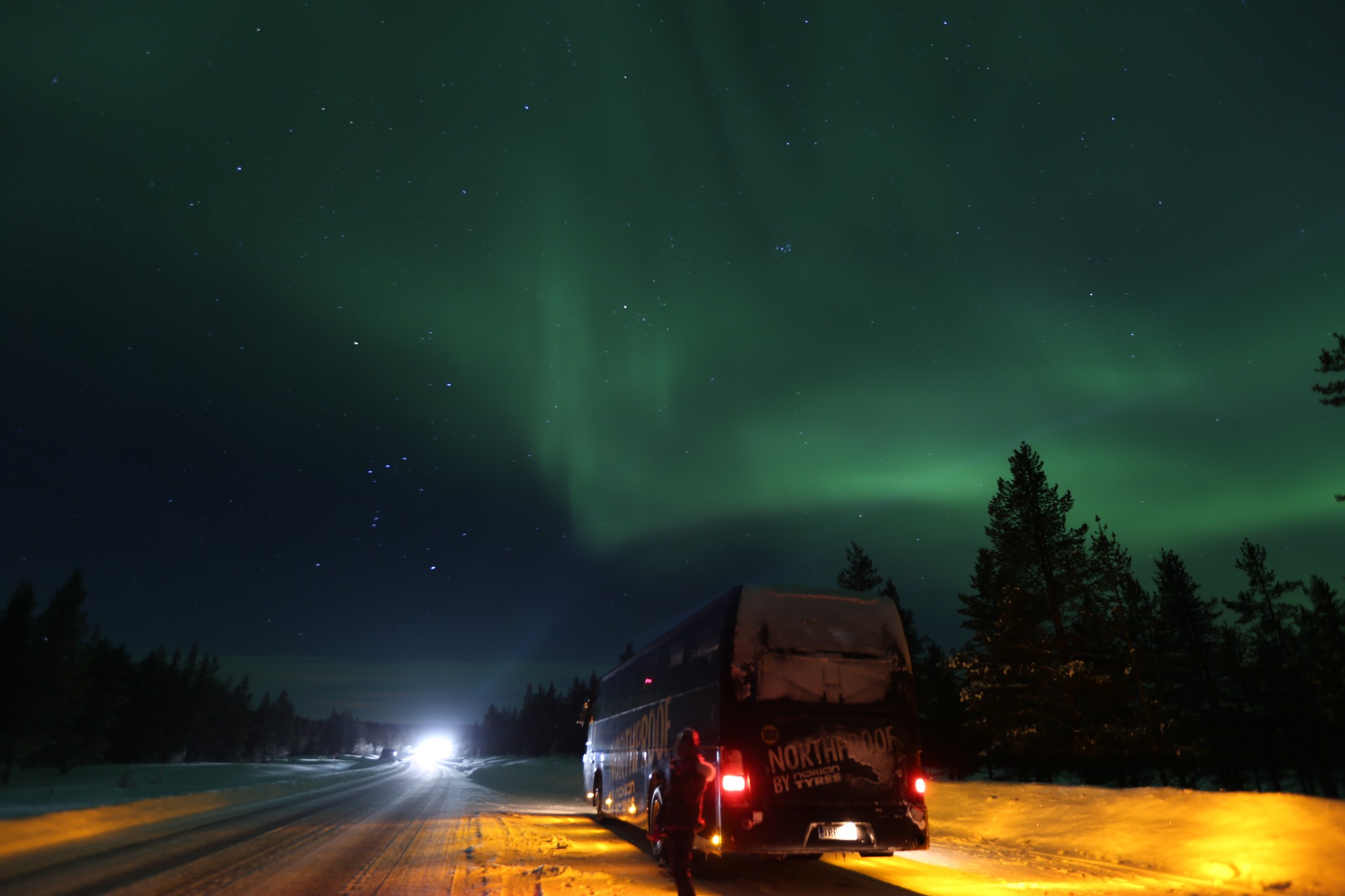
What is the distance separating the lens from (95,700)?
77125mm

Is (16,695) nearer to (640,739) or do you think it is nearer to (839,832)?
(640,739)

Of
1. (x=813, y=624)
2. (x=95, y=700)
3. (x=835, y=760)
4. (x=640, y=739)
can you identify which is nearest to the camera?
(x=835, y=760)

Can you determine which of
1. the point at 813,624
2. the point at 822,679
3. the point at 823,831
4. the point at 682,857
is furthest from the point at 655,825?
the point at 813,624

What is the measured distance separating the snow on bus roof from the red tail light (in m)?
1.29

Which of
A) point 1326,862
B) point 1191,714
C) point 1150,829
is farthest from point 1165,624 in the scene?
point 1326,862

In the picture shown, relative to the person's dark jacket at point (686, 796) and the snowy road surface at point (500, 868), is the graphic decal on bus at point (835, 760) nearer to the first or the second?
the snowy road surface at point (500, 868)

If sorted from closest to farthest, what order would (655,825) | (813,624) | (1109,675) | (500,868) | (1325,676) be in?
1. (655,825)
2. (500,868)
3. (813,624)
4. (1109,675)
5. (1325,676)

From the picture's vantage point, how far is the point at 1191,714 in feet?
140

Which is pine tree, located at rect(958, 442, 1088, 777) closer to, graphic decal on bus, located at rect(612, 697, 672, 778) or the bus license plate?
graphic decal on bus, located at rect(612, 697, 672, 778)

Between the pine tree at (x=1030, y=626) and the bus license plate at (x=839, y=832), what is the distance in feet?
68.9

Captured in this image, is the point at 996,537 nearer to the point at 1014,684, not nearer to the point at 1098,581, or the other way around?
the point at 1098,581

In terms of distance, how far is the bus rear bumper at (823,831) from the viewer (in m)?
9.60

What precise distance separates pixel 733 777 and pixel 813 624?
2.53 m

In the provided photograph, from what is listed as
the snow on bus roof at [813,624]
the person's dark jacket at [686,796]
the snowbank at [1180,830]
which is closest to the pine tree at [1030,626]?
the snowbank at [1180,830]
